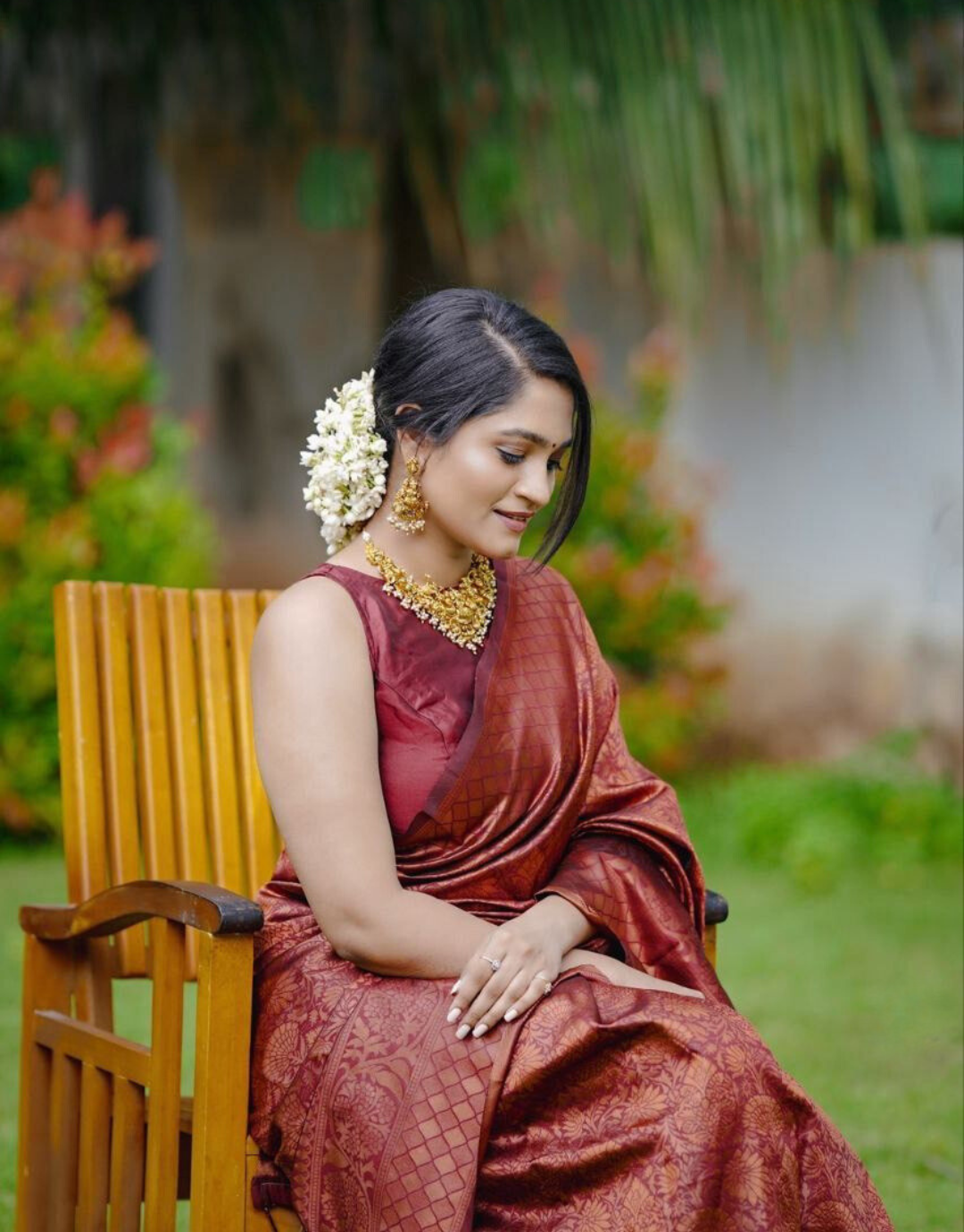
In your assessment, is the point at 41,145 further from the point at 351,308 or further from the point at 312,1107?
the point at 312,1107

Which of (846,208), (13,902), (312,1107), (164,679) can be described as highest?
(846,208)

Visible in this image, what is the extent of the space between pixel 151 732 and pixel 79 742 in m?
0.16

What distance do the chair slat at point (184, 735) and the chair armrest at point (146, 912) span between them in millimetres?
323

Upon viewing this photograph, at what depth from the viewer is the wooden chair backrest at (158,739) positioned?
297cm

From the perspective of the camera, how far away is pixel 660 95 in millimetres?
5883

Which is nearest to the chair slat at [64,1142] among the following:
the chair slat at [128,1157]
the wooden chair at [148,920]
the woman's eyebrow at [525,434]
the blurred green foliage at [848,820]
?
the wooden chair at [148,920]

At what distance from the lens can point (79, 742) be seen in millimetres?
2975

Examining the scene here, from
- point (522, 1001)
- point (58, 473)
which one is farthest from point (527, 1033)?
point (58, 473)

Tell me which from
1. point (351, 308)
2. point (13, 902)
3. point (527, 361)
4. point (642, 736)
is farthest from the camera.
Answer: point (351, 308)

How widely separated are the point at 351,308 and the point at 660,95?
213cm

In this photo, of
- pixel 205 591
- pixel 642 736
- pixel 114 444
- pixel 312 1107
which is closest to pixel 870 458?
pixel 642 736

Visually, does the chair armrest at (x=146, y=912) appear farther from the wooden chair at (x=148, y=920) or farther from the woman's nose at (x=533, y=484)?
the woman's nose at (x=533, y=484)

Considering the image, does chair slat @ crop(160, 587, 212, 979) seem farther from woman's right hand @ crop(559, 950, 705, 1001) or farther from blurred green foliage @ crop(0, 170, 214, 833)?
blurred green foliage @ crop(0, 170, 214, 833)

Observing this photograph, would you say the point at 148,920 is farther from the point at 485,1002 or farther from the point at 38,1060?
the point at 485,1002
